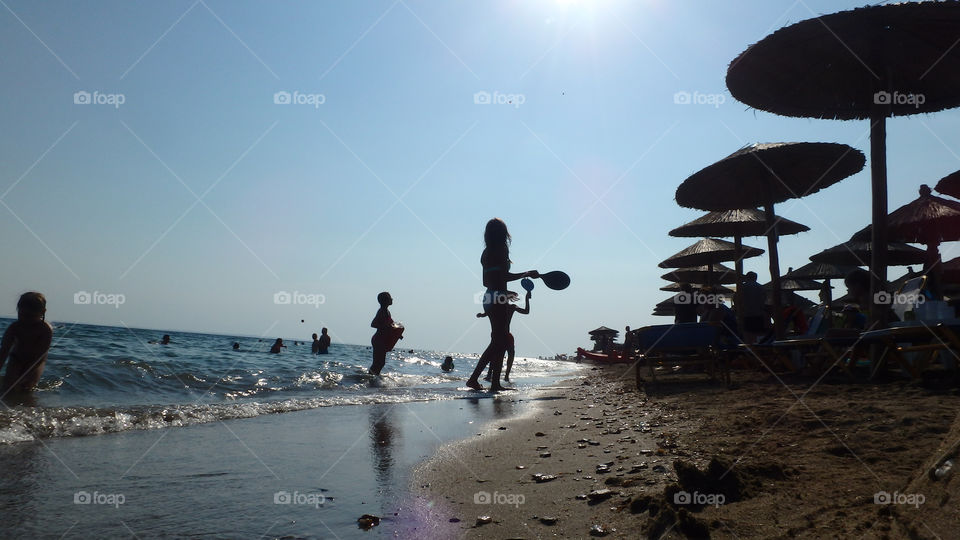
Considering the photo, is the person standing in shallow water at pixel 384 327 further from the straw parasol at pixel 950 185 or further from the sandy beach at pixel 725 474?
the straw parasol at pixel 950 185

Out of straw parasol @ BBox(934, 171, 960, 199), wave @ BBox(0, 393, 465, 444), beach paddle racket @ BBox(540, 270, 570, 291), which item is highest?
straw parasol @ BBox(934, 171, 960, 199)

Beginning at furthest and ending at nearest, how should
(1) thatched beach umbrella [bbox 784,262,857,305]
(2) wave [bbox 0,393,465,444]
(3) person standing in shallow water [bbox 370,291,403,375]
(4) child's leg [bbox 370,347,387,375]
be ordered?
(1) thatched beach umbrella [bbox 784,262,857,305] → (4) child's leg [bbox 370,347,387,375] → (3) person standing in shallow water [bbox 370,291,403,375] → (2) wave [bbox 0,393,465,444]

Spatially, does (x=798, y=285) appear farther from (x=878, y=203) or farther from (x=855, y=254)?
(x=878, y=203)

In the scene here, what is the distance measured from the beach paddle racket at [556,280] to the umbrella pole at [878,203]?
12.1 feet

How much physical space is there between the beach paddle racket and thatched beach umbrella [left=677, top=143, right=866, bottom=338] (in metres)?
2.70

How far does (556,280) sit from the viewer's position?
8.36 meters

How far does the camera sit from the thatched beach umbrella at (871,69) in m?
5.74

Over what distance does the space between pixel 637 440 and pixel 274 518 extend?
2.51 meters

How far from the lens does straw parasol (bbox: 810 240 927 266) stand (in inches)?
460

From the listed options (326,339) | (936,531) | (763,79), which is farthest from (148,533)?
(326,339)

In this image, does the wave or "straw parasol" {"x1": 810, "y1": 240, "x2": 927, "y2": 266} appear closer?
the wave

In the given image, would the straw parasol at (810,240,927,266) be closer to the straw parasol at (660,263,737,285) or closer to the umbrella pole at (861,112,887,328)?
the umbrella pole at (861,112,887,328)

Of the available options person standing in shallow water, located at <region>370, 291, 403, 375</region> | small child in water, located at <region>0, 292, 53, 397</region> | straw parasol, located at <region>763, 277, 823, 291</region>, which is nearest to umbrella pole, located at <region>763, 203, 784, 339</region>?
person standing in shallow water, located at <region>370, 291, 403, 375</region>

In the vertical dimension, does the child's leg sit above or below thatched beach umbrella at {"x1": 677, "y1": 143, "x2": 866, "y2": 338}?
below
